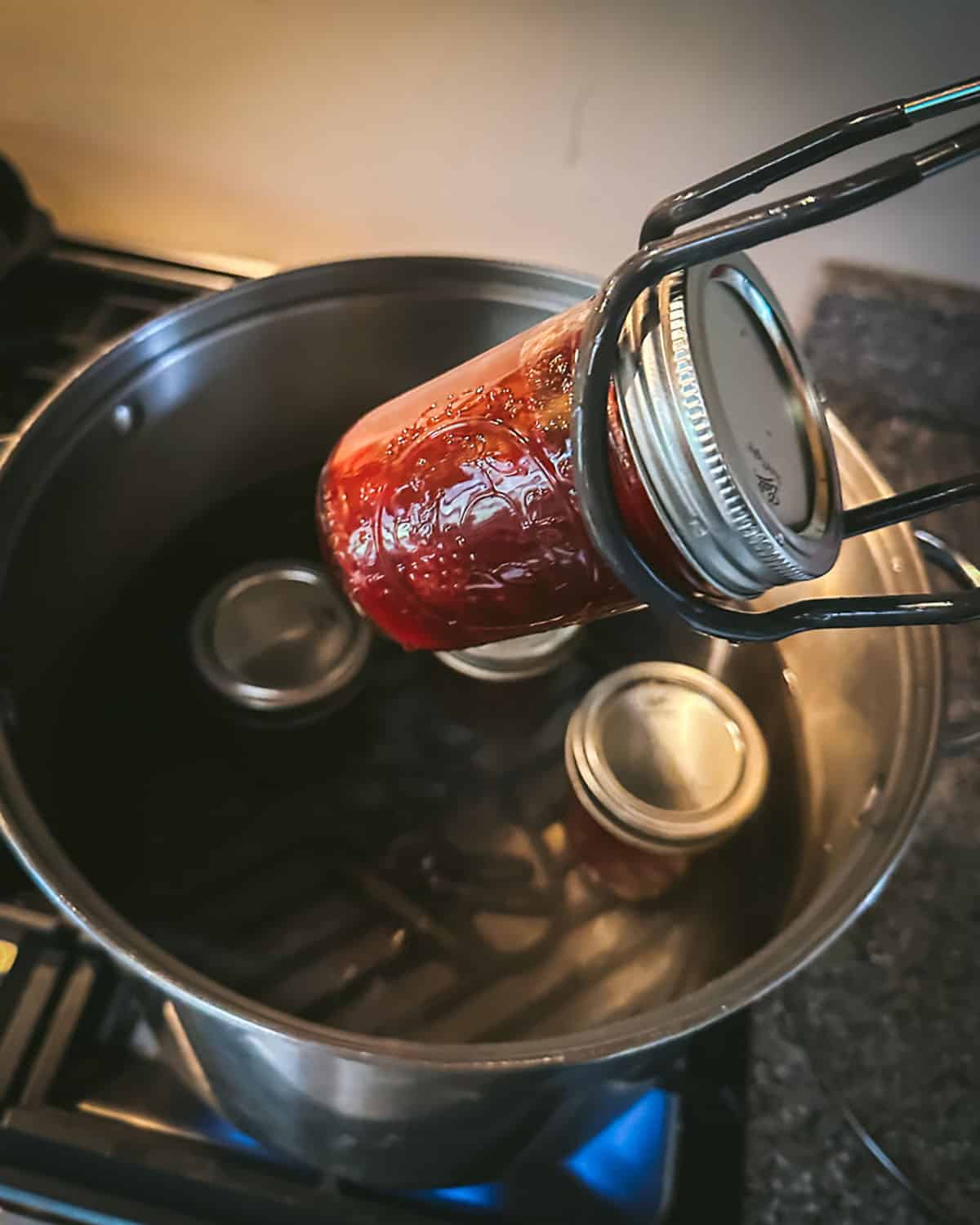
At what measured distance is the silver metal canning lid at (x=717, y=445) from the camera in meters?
0.30

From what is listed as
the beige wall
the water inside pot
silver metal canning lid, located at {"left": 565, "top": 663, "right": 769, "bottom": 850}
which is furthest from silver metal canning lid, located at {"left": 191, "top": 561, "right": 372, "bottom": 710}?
the beige wall

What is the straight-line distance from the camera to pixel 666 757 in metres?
0.55

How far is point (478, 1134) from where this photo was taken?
0.42 meters

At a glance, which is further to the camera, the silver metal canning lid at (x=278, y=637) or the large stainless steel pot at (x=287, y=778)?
the silver metal canning lid at (x=278, y=637)

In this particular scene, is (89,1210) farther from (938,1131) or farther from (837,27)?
(837,27)

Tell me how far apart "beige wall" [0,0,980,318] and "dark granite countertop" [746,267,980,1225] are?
0.14 ft

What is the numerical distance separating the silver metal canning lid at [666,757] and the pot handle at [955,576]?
0.38 ft

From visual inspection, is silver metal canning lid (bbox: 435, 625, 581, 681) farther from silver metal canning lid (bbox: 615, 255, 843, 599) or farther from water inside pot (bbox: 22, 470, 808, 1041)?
silver metal canning lid (bbox: 615, 255, 843, 599)

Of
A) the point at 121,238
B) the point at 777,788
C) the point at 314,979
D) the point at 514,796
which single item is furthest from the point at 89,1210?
the point at 121,238

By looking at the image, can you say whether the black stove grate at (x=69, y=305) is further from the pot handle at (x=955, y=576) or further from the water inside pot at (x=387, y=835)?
the pot handle at (x=955, y=576)

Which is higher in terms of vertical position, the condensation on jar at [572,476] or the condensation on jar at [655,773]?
the condensation on jar at [572,476]

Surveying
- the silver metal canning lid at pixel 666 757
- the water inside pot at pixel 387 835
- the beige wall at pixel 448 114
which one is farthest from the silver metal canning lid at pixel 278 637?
the beige wall at pixel 448 114

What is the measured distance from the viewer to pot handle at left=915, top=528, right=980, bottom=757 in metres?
0.41

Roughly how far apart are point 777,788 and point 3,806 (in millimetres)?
388
